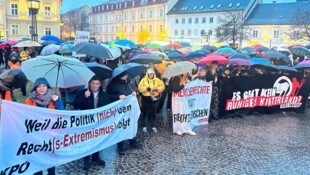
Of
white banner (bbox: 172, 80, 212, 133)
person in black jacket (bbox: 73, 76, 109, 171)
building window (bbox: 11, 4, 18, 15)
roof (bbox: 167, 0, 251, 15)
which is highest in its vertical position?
roof (bbox: 167, 0, 251, 15)

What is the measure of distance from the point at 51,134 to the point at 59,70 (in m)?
1.69

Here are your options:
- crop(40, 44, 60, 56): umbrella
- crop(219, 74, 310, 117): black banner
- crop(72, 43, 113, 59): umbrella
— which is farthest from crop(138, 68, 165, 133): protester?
crop(40, 44, 60, 56): umbrella

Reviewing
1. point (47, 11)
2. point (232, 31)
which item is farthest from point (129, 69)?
point (47, 11)

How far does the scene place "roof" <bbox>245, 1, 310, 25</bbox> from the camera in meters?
64.0

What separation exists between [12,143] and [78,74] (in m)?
2.26

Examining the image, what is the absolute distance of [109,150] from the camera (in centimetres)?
728

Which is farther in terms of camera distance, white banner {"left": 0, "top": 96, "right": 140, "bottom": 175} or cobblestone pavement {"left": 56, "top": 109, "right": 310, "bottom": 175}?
cobblestone pavement {"left": 56, "top": 109, "right": 310, "bottom": 175}

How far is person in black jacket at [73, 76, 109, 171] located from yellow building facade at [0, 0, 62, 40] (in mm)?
57524

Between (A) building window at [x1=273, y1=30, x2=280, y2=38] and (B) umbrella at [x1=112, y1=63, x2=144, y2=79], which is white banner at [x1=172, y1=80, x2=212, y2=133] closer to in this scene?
(B) umbrella at [x1=112, y1=63, x2=144, y2=79]

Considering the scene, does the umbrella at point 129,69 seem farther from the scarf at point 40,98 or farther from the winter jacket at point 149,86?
the scarf at point 40,98

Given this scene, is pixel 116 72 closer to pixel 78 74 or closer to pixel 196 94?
pixel 78 74

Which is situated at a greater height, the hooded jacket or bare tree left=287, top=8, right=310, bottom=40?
bare tree left=287, top=8, right=310, bottom=40

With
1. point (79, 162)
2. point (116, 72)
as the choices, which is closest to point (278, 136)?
point (116, 72)

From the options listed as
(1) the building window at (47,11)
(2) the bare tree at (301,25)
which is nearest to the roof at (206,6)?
(2) the bare tree at (301,25)
